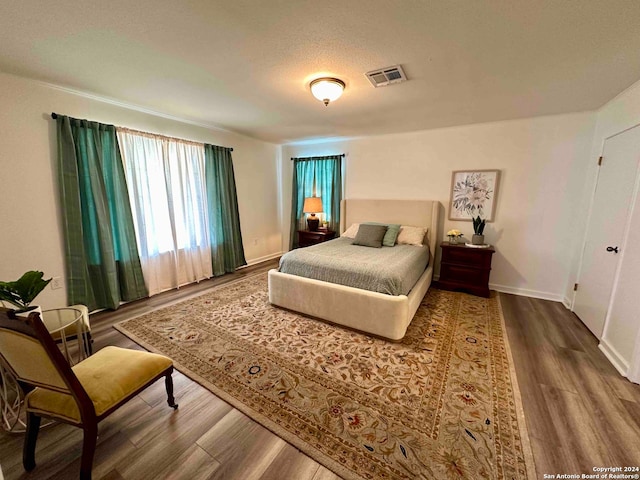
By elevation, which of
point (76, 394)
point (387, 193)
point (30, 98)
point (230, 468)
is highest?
point (30, 98)

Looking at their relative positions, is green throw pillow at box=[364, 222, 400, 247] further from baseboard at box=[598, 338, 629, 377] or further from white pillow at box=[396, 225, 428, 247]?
baseboard at box=[598, 338, 629, 377]

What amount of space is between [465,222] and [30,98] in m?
5.23

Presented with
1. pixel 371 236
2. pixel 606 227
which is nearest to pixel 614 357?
pixel 606 227

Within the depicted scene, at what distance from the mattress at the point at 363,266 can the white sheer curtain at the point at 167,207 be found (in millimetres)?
1748

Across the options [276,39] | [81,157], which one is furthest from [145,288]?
[276,39]

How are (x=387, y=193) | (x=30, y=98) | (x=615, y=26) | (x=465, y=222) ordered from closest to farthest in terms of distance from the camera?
(x=615, y=26) → (x=30, y=98) → (x=465, y=222) → (x=387, y=193)

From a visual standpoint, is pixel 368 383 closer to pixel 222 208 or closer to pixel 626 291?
pixel 626 291

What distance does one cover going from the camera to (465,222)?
3.75 m

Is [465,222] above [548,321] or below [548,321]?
above

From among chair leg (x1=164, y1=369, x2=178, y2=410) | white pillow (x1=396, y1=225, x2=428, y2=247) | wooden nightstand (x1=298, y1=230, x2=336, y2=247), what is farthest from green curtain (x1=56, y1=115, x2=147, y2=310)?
white pillow (x1=396, y1=225, x2=428, y2=247)

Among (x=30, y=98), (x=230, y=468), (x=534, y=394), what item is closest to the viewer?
(x=230, y=468)

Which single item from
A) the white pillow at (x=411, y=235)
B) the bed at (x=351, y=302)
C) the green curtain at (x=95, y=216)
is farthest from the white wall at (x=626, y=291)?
the green curtain at (x=95, y=216)

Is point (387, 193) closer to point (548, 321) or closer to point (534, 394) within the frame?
point (548, 321)

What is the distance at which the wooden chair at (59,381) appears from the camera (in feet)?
3.47
